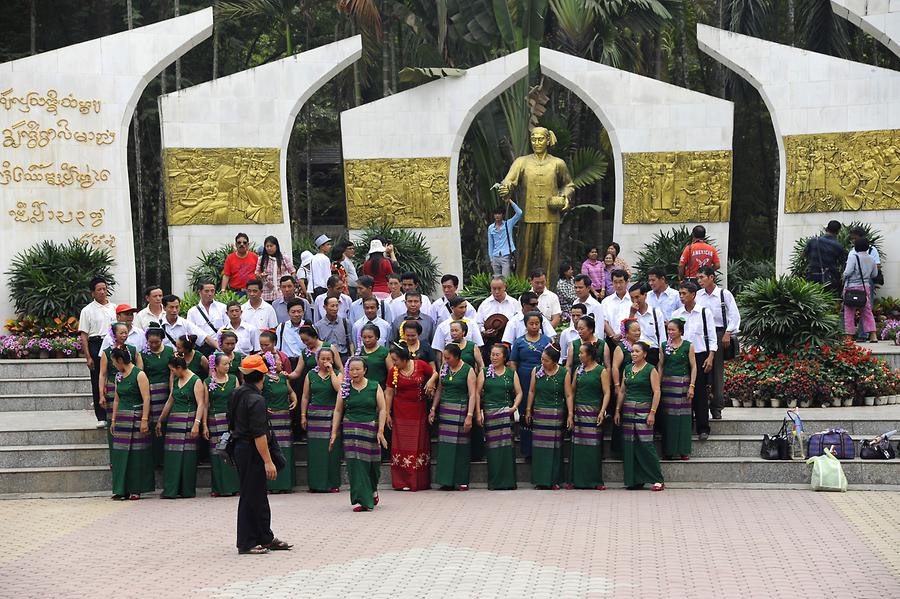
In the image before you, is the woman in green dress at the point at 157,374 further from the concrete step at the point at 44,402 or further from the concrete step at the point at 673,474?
the concrete step at the point at 44,402

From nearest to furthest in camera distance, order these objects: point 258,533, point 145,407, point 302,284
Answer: point 258,533 → point 145,407 → point 302,284

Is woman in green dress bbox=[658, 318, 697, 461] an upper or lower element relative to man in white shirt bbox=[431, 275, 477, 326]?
lower

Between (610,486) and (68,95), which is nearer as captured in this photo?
(610,486)

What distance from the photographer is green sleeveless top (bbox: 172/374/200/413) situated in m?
13.0

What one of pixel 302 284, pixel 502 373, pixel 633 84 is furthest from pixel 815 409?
pixel 633 84

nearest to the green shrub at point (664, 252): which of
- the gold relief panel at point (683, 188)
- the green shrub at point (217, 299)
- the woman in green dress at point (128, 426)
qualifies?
the gold relief panel at point (683, 188)

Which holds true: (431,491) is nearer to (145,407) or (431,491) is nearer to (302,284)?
(145,407)

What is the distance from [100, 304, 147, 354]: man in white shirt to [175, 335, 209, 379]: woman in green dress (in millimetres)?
369

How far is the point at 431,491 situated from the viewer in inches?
515

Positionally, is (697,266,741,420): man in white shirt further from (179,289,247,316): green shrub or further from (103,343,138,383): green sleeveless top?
(103,343,138,383): green sleeveless top

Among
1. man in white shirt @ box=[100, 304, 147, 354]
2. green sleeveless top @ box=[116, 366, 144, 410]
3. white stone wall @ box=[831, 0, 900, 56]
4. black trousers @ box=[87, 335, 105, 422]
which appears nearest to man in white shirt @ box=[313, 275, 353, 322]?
man in white shirt @ box=[100, 304, 147, 354]

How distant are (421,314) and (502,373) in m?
1.30

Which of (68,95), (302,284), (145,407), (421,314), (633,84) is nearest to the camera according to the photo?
(145,407)

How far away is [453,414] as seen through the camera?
13078 mm
